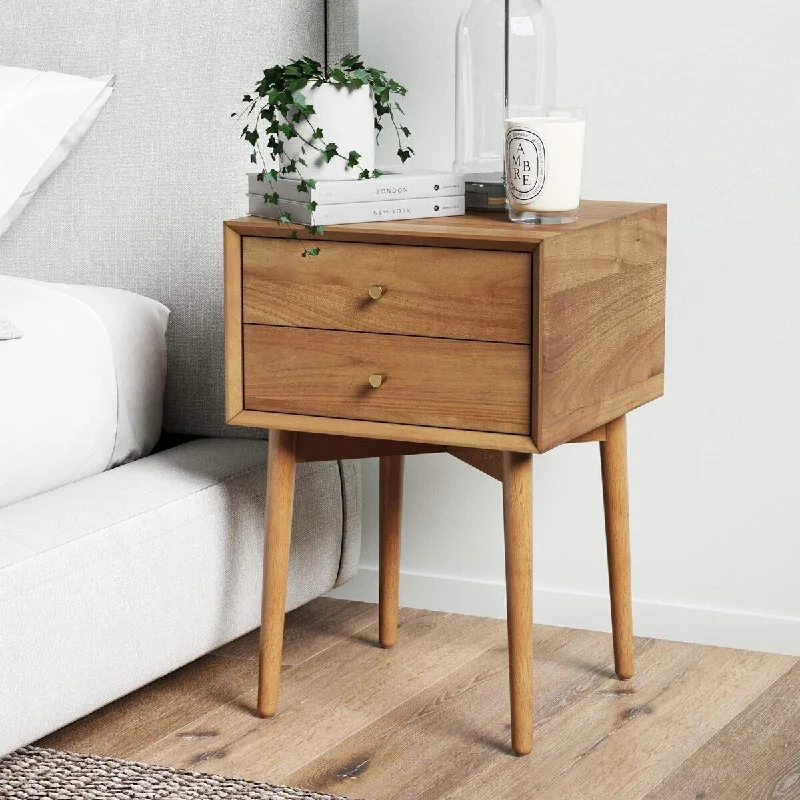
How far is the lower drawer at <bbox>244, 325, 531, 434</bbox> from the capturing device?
4.57ft

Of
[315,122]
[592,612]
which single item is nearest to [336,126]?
[315,122]

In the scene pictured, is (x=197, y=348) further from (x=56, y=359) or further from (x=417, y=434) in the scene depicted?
(x=417, y=434)

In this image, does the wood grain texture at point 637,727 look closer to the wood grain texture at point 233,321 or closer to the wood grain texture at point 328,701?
the wood grain texture at point 328,701

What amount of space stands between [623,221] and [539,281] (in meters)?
0.21

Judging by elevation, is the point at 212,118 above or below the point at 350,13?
below

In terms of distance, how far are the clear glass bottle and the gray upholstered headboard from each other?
11.2 inches

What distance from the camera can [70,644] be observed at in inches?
55.6

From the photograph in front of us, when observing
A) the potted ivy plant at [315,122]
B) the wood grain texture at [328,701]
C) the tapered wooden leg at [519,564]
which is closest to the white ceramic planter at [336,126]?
the potted ivy plant at [315,122]

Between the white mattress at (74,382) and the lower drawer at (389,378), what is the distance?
230 mm

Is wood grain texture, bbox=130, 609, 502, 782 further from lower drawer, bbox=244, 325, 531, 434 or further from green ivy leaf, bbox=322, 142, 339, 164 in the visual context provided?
green ivy leaf, bbox=322, 142, 339, 164

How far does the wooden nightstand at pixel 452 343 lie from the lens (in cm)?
138

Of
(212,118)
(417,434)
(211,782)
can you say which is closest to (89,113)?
(212,118)

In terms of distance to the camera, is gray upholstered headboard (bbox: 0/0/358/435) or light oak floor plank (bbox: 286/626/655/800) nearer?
light oak floor plank (bbox: 286/626/655/800)

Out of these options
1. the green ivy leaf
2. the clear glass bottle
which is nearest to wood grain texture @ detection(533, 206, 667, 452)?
the clear glass bottle
